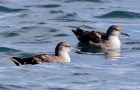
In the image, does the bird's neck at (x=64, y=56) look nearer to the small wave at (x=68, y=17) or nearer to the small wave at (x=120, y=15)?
the small wave at (x=68, y=17)

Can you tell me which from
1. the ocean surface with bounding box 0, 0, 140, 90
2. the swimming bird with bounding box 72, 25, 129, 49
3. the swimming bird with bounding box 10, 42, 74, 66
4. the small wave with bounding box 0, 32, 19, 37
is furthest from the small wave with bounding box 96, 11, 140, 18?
the swimming bird with bounding box 10, 42, 74, 66

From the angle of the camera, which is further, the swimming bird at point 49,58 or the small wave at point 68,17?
the small wave at point 68,17

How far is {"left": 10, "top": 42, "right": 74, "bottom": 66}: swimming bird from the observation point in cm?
2080

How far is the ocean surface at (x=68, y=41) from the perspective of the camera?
18.2 m

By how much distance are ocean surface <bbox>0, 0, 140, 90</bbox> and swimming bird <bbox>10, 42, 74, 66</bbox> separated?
23 cm

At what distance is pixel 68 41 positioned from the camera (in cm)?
2638

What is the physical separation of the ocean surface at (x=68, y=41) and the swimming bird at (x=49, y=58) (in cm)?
23

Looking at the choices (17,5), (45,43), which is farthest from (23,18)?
(45,43)

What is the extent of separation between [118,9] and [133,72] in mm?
12843

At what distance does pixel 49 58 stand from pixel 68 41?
17.4 ft

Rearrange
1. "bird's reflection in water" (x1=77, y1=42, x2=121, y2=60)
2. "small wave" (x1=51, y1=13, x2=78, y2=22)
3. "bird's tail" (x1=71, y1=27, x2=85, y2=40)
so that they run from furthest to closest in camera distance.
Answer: "small wave" (x1=51, y1=13, x2=78, y2=22) < "bird's tail" (x1=71, y1=27, x2=85, y2=40) < "bird's reflection in water" (x1=77, y1=42, x2=121, y2=60)

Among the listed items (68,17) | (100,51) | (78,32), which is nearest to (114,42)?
(100,51)

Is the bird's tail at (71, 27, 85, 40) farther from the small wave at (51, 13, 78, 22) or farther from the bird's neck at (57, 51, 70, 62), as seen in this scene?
the small wave at (51, 13, 78, 22)

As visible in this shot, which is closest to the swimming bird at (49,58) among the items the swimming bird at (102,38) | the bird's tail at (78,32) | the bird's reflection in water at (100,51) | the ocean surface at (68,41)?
the ocean surface at (68,41)
